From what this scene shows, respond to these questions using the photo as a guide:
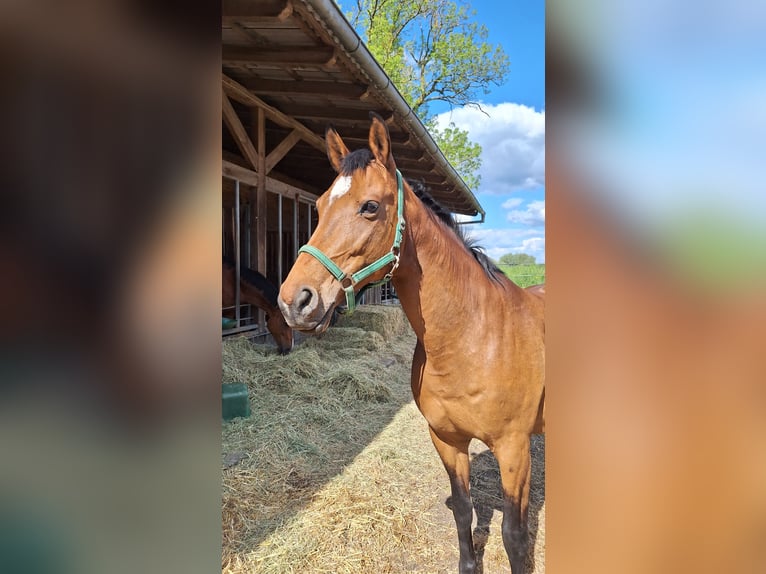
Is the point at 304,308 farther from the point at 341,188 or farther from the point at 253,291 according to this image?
the point at 253,291

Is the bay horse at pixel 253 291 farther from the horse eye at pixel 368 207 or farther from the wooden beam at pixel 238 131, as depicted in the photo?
the horse eye at pixel 368 207

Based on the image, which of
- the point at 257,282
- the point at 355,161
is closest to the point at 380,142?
the point at 355,161

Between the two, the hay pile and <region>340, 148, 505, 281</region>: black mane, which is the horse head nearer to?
<region>340, 148, 505, 281</region>: black mane

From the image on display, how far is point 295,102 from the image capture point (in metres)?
4.95

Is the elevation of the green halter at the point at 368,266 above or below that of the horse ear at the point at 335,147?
below

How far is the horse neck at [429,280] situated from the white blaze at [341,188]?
0.26m

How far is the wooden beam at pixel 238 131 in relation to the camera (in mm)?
4418

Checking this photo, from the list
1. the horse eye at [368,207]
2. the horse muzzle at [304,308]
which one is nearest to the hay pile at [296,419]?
the horse muzzle at [304,308]

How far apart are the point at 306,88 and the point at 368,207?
3148mm
